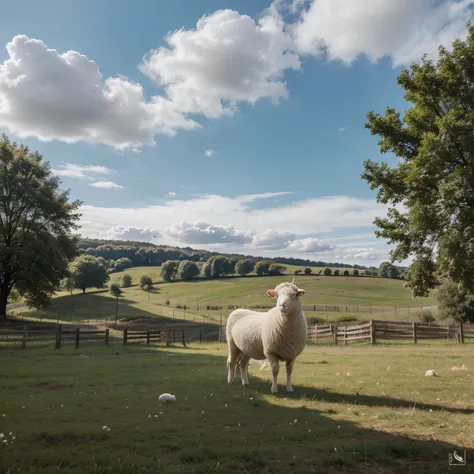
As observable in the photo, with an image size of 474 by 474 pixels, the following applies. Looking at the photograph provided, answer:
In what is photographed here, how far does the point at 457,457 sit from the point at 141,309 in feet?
216

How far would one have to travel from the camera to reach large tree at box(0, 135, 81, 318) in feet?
121

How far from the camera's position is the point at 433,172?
37.2 feet

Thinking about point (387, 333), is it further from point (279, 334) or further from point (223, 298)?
point (223, 298)

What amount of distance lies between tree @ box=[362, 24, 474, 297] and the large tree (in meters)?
33.7

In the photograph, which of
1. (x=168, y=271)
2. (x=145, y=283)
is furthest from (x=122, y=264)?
(x=145, y=283)

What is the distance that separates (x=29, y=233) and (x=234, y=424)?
38696 millimetres

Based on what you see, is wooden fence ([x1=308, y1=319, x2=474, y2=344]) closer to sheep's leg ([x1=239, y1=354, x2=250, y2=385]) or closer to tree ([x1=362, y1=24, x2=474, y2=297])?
tree ([x1=362, y1=24, x2=474, y2=297])

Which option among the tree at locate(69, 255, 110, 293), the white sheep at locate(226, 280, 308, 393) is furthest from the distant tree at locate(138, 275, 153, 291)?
the white sheep at locate(226, 280, 308, 393)

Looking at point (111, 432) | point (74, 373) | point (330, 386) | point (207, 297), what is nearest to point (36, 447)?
point (111, 432)

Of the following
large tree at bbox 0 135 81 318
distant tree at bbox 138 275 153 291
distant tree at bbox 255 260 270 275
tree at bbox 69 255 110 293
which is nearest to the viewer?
large tree at bbox 0 135 81 318

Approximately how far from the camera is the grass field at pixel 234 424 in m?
5.00

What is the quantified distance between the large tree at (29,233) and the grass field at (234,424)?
27030 mm

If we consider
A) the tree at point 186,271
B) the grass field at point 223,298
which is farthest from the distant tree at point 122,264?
the tree at point 186,271

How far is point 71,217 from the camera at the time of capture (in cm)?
4206
